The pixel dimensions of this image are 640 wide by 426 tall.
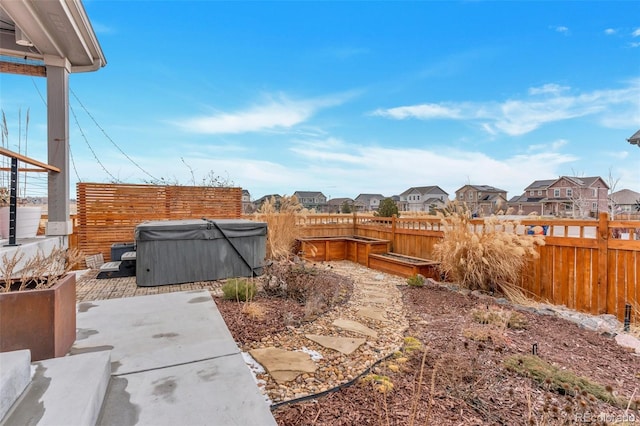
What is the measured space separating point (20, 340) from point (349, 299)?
346cm

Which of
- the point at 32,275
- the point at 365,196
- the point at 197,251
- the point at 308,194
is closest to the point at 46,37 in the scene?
the point at 197,251

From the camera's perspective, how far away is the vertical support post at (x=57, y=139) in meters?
5.03

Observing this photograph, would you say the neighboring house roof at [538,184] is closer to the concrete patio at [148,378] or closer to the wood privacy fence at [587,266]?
the wood privacy fence at [587,266]

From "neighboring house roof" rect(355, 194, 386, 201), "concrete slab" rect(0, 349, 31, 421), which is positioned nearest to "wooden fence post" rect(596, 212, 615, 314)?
"concrete slab" rect(0, 349, 31, 421)

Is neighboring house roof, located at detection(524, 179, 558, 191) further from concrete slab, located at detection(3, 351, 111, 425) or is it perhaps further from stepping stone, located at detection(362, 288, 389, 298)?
concrete slab, located at detection(3, 351, 111, 425)

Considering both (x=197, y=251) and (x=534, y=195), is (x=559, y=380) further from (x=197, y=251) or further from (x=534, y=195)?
(x=534, y=195)

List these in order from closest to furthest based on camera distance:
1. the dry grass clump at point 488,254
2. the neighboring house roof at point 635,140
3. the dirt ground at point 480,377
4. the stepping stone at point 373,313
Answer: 1. the dirt ground at point 480,377
2. the stepping stone at point 373,313
3. the dry grass clump at point 488,254
4. the neighboring house roof at point 635,140

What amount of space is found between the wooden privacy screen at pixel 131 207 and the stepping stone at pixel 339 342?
18.0 ft

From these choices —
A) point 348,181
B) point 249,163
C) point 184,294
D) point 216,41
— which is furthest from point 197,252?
A: point 348,181

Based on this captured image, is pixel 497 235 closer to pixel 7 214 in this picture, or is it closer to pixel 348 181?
pixel 7 214

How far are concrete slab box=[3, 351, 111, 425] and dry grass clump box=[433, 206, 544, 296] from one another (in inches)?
188

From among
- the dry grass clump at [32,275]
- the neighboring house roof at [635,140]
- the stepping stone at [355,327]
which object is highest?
the neighboring house roof at [635,140]

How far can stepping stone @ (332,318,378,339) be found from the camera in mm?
3115

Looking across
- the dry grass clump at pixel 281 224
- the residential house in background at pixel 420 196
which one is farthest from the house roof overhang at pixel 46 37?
the residential house in background at pixel 420 196
